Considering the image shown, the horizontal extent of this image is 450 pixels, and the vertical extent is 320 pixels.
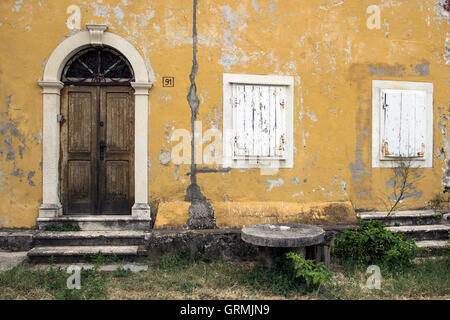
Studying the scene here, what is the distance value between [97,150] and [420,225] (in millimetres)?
5471

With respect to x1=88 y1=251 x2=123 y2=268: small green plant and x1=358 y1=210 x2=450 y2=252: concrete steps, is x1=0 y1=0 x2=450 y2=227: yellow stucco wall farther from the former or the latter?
x1=88 y1=251 x2=123 y2=268: small green plant

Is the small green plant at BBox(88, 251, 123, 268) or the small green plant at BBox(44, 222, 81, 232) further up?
the small green plant at BBox(44, 222, 81, 232)

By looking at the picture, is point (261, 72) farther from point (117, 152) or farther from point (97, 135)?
point (97, 135)

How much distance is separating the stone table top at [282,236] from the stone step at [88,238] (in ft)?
5.48

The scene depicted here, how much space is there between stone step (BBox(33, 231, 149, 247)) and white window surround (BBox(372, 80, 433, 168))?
404 cm

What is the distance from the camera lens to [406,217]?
226 inches

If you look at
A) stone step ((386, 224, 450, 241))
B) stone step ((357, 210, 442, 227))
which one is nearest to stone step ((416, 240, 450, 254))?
stone step ((386, 224, 450, 241))

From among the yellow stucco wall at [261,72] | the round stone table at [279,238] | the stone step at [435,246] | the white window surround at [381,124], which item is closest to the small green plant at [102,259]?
the yellow stucco wall at [261,72]

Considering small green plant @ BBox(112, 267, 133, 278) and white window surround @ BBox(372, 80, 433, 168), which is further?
white window surround @ BBox(372, 80, 433, 168)

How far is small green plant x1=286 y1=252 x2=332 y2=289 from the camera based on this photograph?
3689 millimetres

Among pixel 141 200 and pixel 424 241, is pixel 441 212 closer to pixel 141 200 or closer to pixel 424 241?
pixel 424 241

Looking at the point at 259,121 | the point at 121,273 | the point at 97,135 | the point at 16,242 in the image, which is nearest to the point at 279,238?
the point at 121,273

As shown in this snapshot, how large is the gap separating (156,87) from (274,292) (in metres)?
3.43

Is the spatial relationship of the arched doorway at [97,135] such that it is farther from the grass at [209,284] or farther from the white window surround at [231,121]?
the white window surround at [231,121]
